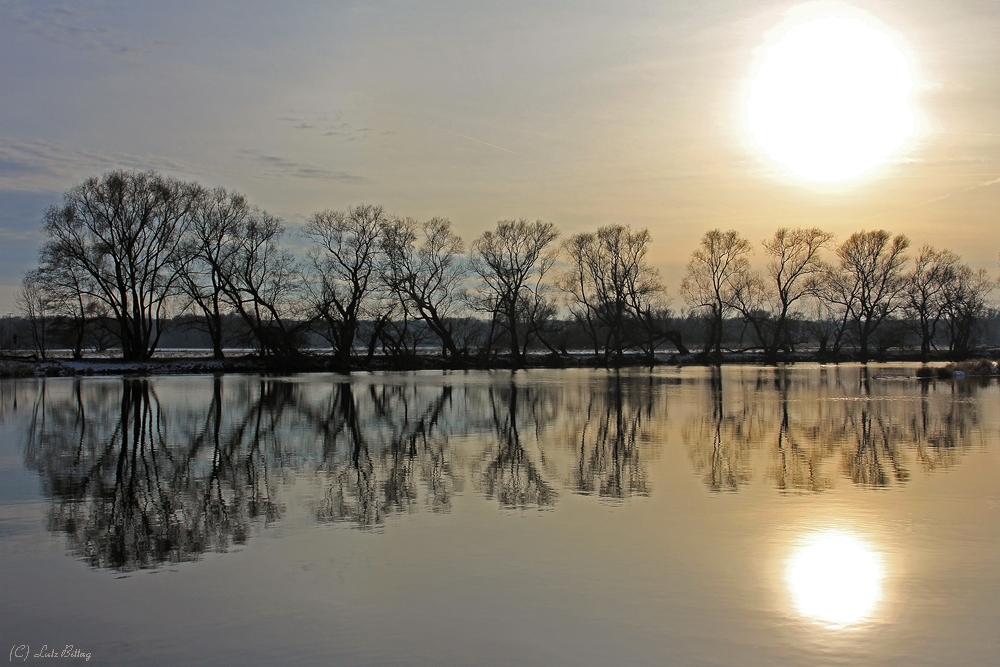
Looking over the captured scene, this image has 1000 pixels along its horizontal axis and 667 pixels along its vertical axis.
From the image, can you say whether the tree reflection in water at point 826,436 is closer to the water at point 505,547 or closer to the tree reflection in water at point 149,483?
the water at point 505,547

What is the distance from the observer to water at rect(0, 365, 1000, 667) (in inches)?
216

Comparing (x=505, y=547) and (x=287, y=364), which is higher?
(x=287, y=364)

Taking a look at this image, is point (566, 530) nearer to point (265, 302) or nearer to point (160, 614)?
point (160, 614)

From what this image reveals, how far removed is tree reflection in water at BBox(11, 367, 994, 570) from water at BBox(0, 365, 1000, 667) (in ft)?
0.28

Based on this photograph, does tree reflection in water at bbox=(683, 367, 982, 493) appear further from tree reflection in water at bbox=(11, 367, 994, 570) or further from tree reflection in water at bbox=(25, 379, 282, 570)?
tree reflection in water at bbox=(25, 379, 282, 570)

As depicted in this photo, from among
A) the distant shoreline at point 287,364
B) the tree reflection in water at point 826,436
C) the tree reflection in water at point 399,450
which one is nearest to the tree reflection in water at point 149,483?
the tree reflection in water at point 399,450

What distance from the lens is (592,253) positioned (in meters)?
70.9

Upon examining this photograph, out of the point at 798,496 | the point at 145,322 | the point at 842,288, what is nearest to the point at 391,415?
the point at 798,496

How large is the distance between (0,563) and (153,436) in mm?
10111

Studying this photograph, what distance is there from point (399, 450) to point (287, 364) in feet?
130
